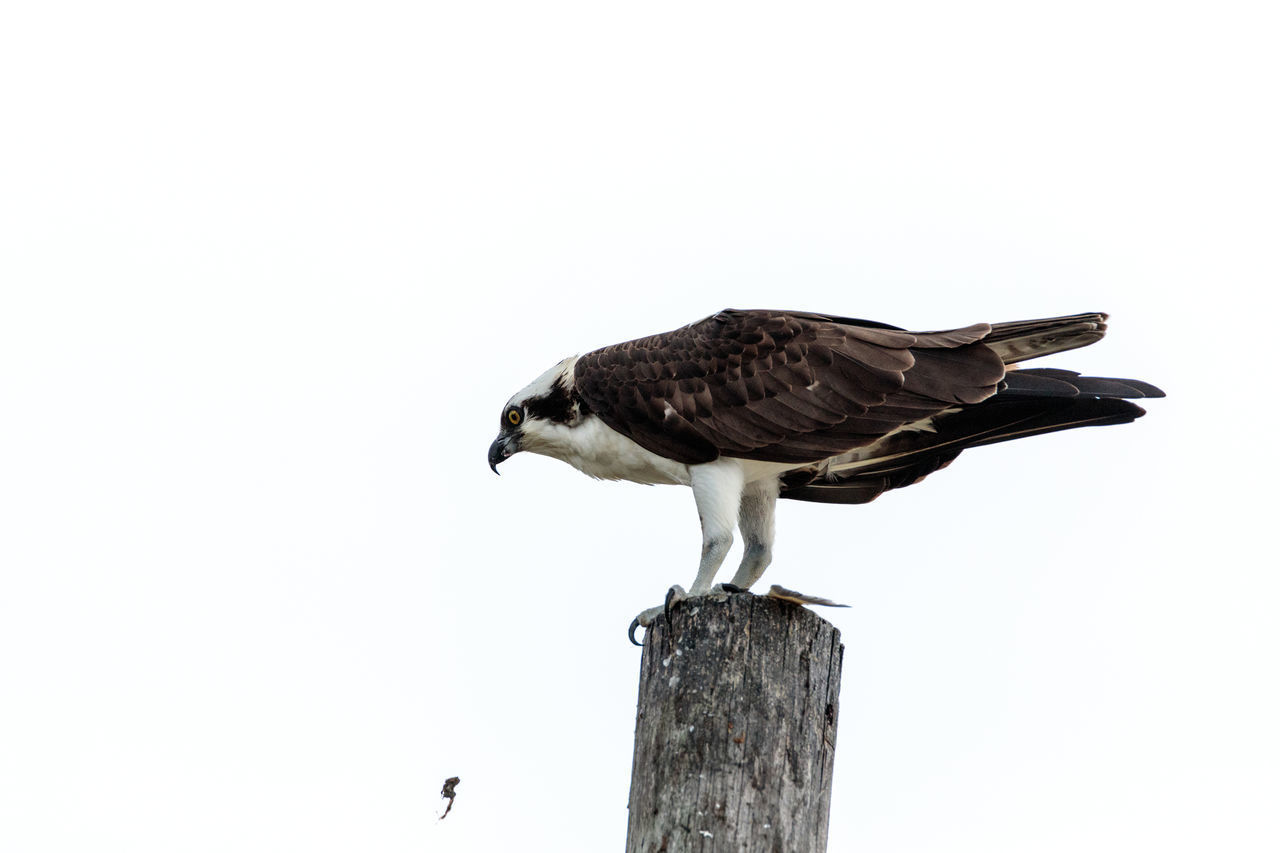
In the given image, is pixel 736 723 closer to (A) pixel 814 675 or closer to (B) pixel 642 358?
(A) pixel 814 675

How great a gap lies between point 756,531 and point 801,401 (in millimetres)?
898

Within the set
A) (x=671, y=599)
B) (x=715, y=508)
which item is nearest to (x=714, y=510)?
(x=715, y=508)

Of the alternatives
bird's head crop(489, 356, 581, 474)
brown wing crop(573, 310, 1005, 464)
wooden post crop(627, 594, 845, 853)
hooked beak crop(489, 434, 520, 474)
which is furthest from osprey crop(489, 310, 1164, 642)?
wooden post crop(627, 594, 845, 853)

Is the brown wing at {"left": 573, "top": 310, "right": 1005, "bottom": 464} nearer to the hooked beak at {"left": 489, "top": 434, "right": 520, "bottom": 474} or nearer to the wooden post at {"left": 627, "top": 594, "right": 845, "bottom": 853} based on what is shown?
the hooked beak at {"left": 489, "top": 434, "right": 520, "bottom": 474}

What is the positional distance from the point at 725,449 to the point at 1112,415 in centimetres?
189

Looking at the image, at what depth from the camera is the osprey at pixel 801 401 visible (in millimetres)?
6379

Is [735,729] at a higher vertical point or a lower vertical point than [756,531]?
lower

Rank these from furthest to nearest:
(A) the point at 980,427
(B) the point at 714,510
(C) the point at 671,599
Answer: (A) the point at 980,427 → (B) the point at 714,510 → (C) the point at 671,599

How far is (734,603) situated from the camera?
14.6ft

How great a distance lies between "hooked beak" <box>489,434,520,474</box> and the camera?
7488 millimetres

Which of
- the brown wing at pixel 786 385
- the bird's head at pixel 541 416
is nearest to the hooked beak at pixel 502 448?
the bird's head at pixel 541 416

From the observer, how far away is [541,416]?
7.29 m

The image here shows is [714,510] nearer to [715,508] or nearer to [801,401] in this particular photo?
[715,508]

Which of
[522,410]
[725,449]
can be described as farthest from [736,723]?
[522,410]
